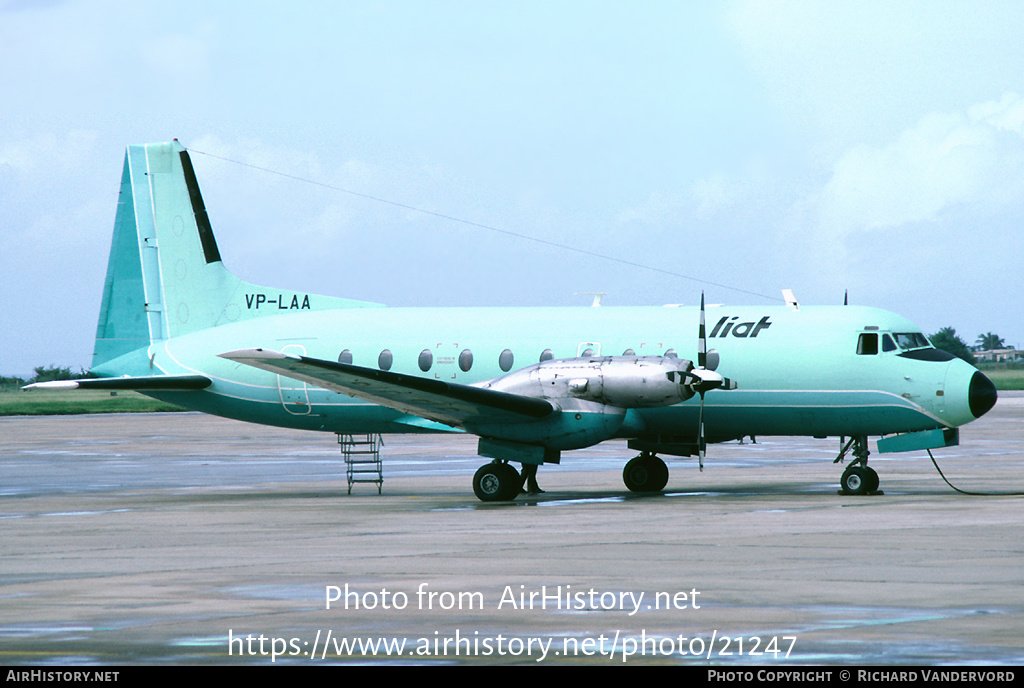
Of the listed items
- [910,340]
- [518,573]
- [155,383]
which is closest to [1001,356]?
[910,340]

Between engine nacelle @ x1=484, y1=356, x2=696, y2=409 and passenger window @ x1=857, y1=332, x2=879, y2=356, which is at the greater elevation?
passenger window @ x1=857, y1=332, x2=879, y2=356

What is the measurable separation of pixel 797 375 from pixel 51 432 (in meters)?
39.1

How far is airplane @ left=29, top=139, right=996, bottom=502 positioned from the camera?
22.0m

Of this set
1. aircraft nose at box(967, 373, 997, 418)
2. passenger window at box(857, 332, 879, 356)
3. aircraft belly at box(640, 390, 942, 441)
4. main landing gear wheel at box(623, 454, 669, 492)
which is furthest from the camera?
main landing gear wheel at box(623, 454, 669, 492)

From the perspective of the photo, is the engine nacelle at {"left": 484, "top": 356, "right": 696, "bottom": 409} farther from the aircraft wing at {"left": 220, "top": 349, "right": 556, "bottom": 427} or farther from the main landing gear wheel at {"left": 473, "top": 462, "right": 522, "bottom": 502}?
the main landing gear wheel at {"left": 473, "top": 462, "right": 522, "bottom": 502}

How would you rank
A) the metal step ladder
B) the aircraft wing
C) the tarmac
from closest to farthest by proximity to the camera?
the tarmac, the aircraft wing, the metal step ladder

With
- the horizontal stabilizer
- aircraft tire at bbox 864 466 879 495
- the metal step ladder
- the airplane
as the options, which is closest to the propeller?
the airplane

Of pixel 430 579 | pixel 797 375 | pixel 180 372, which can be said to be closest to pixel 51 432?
pixel 180 372

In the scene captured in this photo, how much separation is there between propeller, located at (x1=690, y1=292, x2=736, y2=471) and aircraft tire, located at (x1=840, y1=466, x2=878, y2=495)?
246 centimetres

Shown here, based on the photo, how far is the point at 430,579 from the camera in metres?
13.3

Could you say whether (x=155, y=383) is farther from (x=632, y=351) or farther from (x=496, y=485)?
(x=632, y=351)

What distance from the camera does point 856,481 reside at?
2253cm

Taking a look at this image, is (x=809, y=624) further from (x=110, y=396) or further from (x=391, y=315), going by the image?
(x=110, y=396)

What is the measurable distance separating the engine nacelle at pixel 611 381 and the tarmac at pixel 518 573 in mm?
1772
